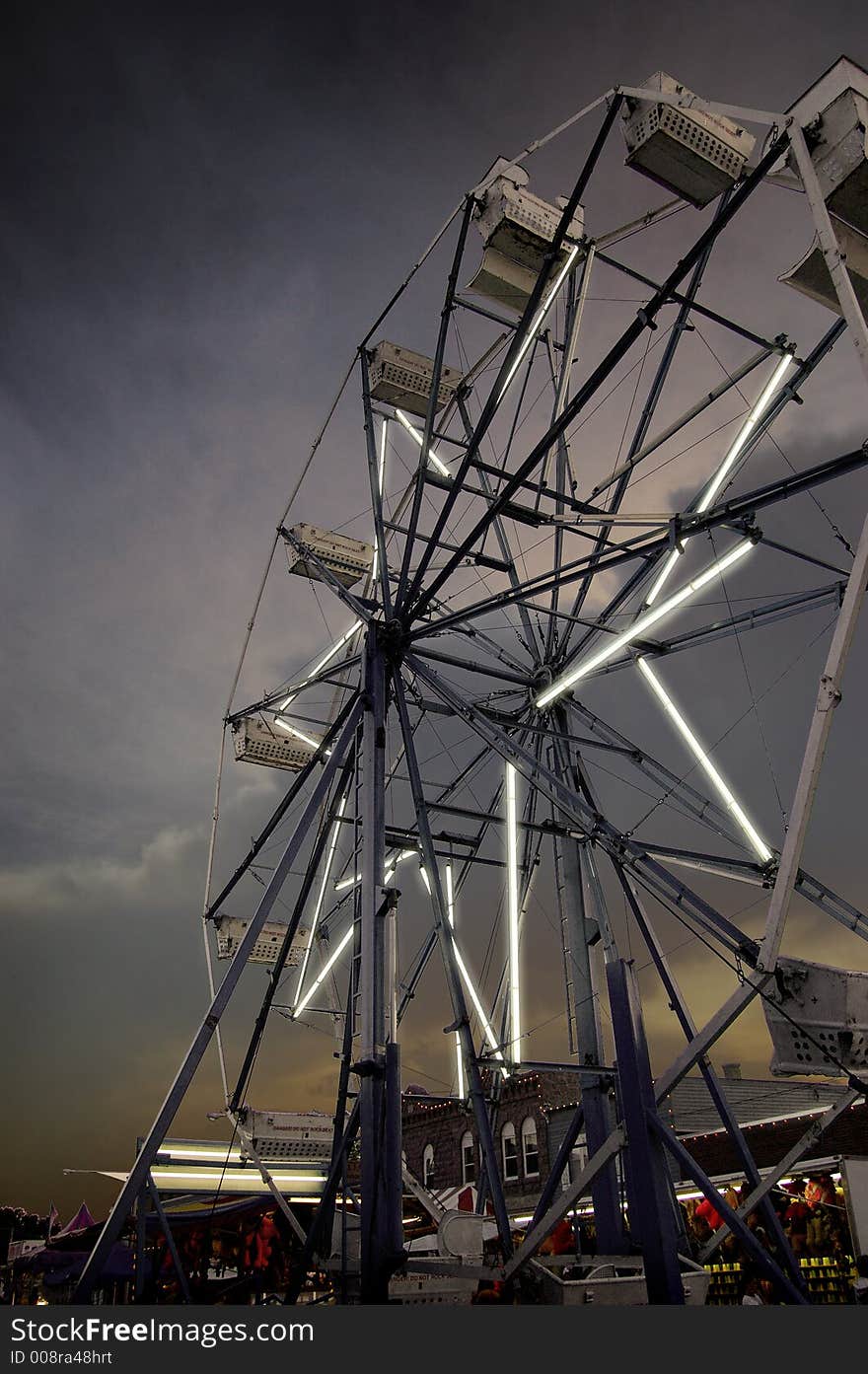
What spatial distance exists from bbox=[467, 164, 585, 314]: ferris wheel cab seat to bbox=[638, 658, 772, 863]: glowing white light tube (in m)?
6.68

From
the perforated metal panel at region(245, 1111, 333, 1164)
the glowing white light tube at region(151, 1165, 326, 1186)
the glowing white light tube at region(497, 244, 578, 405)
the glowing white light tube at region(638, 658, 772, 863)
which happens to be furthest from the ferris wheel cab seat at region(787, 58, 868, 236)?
the glowing white light tube at region(151, 1165, 326, 1186)

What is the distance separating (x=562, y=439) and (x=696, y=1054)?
13.6 metres

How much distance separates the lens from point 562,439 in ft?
60.8

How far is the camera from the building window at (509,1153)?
109ft

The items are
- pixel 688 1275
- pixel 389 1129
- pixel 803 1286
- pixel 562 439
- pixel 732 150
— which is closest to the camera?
pixel 688 1275

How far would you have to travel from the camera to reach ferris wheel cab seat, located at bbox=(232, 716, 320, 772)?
25219 millimetres

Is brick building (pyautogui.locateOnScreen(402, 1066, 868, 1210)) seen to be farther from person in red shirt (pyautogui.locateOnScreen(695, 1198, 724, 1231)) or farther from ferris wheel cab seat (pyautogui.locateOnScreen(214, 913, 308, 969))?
ferris wheel cab seat (pyautogui.locateOnScreen(214, 913, 308, 969))

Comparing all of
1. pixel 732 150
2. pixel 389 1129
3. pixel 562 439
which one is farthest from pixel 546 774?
pixel 732 150

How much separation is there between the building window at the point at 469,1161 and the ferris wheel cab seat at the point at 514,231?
32275 mm

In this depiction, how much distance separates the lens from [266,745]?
2547 cm

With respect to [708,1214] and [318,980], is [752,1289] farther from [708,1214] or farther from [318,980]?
[318,980]

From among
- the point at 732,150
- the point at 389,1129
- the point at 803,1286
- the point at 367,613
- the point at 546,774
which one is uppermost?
the point at 732,150

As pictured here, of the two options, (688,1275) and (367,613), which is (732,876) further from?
(367,613)

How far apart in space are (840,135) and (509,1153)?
34.1 metres
